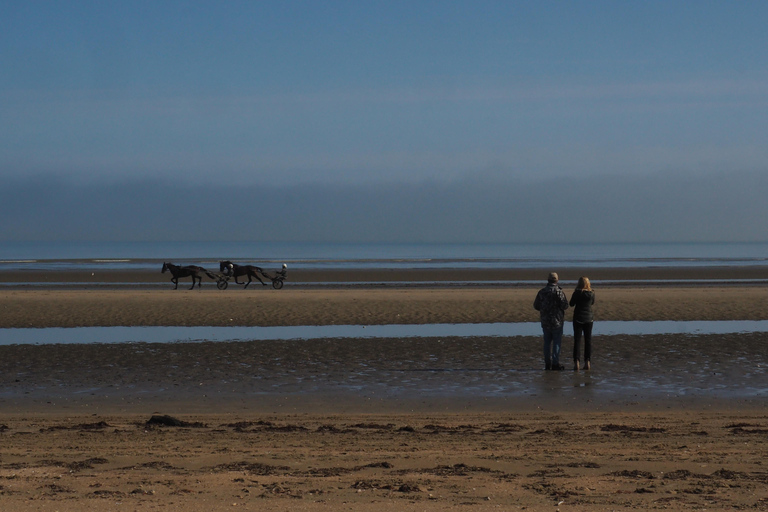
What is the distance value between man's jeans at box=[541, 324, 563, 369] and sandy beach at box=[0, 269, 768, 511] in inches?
13.3

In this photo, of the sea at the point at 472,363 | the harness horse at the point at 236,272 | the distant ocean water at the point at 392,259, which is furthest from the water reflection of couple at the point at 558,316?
the distant ocean water at the point at 392,259

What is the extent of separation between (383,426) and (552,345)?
5534 millimetres

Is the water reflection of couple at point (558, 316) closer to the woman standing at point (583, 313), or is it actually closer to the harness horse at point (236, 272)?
the woman standing at point (583, 313)

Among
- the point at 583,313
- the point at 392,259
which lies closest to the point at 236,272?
the point at 583,313

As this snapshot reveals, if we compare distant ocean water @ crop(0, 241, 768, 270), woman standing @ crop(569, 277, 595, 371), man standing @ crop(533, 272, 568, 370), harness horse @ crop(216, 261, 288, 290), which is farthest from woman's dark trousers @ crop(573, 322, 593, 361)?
distant ocean water @ crop(0, 241, 768, 270)

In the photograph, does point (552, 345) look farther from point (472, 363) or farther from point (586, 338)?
point (472, 363)

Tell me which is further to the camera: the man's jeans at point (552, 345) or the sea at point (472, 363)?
the man's jeans at point (552, 345)

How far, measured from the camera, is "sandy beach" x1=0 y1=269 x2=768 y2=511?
6070 millimetres

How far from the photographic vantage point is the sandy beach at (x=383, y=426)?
607 centimetres

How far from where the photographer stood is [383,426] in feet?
29.4

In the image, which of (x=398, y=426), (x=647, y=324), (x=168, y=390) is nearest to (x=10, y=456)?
(x=398, y=426)

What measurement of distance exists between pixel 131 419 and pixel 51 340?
9.63 meters

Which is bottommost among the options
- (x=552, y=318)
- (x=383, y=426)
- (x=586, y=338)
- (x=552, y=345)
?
(x=383, y=426)

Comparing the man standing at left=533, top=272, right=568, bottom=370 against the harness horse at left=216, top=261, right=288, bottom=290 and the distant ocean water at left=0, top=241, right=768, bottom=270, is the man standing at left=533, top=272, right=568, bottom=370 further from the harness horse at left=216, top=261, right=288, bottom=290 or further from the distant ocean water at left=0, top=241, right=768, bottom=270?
the distant ocean water at left=0, top=241, right=768, bottom=270
